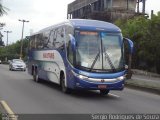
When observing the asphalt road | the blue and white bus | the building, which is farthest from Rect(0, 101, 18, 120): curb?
the building

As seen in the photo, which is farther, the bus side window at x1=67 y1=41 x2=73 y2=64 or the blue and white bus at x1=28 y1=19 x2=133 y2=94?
the bus side window at x1=67 y1=41 x2=73 y2=64

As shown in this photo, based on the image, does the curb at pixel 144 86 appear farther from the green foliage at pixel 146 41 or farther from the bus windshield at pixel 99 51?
the green foliage at pixel 146 41

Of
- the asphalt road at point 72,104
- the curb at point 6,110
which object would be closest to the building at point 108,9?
the asphalt road at point 72,104

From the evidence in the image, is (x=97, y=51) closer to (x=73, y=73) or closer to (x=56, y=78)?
(x=73, y=73)

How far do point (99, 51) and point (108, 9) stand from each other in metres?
61.4

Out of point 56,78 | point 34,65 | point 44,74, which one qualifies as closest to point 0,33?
point 56,78

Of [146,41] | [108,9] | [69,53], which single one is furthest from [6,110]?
[108,9]

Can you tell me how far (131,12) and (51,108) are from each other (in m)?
66.6

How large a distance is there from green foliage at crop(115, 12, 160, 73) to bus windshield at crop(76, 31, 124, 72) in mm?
35787

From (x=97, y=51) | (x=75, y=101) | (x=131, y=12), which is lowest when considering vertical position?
(x=75, y=101)

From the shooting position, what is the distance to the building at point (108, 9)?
7719 cm

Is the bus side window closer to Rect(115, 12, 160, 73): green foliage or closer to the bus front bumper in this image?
the bus front bumper

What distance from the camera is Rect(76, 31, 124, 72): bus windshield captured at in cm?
1783

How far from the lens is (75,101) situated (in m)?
16.6
